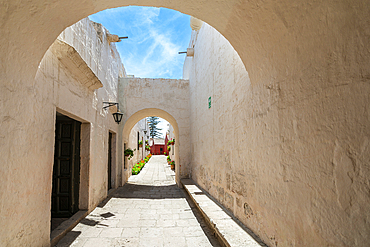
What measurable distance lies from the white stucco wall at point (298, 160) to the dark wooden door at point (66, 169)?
2886 mm

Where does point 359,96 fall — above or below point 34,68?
below

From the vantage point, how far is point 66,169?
4.08 metres

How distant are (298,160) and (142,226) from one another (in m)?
3.01

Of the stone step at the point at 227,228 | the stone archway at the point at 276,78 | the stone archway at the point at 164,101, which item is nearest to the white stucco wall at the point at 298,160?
the stone archway at the point at 276,78

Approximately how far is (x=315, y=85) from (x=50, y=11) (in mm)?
2200

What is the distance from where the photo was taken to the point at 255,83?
8.16 feet

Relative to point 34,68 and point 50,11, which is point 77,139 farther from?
point 50,11

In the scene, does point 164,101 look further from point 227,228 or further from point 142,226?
point 227,228

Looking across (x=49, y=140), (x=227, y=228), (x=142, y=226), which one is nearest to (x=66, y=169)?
(x=49, y=140)

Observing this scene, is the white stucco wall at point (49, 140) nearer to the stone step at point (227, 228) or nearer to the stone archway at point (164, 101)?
the stone step at point (227, 228)

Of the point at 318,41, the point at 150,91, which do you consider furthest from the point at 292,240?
the point at 150,91

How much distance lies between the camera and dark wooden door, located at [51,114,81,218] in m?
3.97

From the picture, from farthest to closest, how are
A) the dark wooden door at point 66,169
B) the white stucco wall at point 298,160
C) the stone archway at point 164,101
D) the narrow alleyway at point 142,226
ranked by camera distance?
1. the stone archway at point 164,101
2. the dark wooden door at point 66,169
3. the narrow alleyway at point 142,226
4. the white stucco wall at point 298,160

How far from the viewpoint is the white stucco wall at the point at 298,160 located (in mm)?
1188
